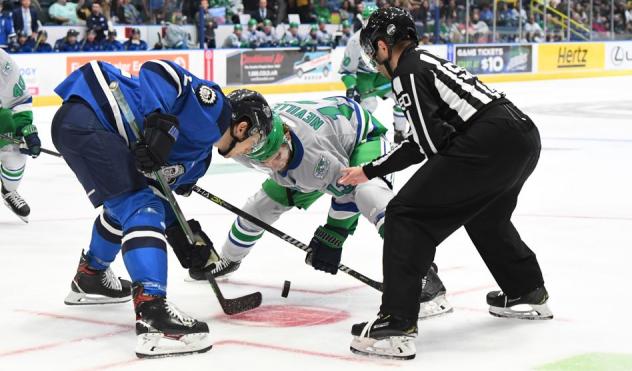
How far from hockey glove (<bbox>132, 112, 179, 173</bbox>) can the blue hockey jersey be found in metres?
0.11

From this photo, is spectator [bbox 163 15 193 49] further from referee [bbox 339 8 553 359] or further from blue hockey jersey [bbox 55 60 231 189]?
referee [bbox 339 8 553 359]

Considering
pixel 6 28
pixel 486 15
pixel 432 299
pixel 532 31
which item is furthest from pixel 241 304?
pixel 532 31

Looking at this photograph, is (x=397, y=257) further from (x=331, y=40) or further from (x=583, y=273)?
(x=331, y=40)

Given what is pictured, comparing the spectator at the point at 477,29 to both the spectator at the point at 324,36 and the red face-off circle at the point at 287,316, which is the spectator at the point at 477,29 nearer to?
the spectator at the point at 324,36

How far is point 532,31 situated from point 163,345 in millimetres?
18495

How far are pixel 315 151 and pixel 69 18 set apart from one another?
449 inches

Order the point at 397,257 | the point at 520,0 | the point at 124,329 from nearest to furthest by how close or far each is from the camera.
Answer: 1. the point at 397,257
2. the point at 124,329
3. the point at 520,0

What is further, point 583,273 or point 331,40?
point 331,40

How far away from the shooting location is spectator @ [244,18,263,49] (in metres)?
16.2

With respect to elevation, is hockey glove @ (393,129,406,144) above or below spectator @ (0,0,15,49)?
below

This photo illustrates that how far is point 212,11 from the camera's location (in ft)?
55.5

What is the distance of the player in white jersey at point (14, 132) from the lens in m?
6.23

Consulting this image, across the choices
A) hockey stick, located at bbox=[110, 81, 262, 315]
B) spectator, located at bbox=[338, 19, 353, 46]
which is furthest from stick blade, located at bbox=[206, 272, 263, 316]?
spectator, located at bbox=[338, 19, 353, 46]

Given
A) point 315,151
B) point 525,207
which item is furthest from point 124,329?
point 525,207
